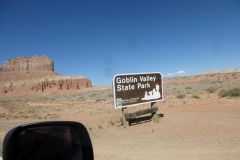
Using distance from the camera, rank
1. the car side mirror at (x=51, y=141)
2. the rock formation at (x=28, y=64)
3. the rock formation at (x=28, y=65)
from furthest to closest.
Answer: the rock formation at (x=28, y=64) < the rock formation at (x=28, y=65) < the car side mirror at (x=51, y=141)

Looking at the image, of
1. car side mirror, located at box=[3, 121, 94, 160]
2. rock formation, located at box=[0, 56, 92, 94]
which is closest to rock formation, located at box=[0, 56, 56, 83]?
rock formation, located at box=[0, 56, 92, 94]

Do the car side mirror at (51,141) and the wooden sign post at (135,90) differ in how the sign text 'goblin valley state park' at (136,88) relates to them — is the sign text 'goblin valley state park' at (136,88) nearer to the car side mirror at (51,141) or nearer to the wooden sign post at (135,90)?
the wooden sign post at (135,90)

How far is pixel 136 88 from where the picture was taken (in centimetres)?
1509

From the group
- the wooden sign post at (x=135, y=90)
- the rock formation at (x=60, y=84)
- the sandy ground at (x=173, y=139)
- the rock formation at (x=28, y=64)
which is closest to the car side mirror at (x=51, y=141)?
the sandy ground at (x=173, y=139)

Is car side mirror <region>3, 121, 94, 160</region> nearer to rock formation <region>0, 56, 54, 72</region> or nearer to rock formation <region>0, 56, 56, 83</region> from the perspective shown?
rock formation <region>0, 56, 56, 83</region>

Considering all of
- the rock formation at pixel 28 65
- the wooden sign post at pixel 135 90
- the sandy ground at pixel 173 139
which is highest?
the rock formation at pixel 28 65

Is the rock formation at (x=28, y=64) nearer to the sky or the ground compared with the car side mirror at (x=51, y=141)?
nearer to the sky

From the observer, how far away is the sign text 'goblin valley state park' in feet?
46.6

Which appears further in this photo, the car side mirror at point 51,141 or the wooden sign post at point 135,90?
the wooden sign post at point 135,90

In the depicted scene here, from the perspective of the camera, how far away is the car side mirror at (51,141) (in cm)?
246

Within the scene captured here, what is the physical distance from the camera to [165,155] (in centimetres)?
821

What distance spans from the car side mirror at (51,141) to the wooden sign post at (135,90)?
11.1 metres

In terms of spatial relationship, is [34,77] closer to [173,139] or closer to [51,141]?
[173,139]

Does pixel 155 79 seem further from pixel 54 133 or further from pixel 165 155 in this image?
pixel 54 133
